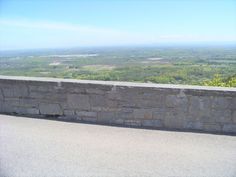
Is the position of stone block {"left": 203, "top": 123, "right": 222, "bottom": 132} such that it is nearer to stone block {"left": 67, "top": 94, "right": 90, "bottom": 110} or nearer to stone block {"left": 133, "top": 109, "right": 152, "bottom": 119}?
stone block {"left": 133, "top": 109, "right": 152, "bottom": 119}

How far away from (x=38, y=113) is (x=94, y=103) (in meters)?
1.23

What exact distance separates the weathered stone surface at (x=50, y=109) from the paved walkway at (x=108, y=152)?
39 centimetres

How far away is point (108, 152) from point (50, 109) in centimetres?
207

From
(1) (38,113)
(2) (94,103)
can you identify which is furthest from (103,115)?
(1) (38,113)

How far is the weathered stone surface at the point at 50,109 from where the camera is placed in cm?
560

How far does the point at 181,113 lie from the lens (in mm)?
4969

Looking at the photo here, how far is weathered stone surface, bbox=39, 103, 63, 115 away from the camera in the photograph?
560cm

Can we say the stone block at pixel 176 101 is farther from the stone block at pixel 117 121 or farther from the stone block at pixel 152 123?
the stone block at pixel 117 121

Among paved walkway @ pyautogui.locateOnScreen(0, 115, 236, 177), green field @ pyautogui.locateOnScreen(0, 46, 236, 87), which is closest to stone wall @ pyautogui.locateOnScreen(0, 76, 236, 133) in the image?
paved walkway @ pyautogui.locateOnScreen(0, 115, 236, 177)

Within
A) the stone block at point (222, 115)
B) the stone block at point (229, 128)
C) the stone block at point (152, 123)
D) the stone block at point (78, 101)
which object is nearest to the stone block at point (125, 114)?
the stone block at point (152, 123)

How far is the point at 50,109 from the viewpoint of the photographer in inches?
222

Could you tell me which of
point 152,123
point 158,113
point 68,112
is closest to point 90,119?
point 68,112

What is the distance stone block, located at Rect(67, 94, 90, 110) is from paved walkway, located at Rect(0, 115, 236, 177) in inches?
13.6

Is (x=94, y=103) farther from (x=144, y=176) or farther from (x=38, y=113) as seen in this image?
(x=144, y=176)
